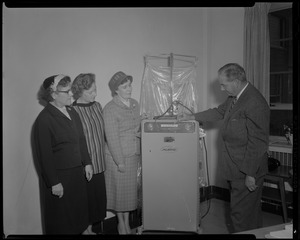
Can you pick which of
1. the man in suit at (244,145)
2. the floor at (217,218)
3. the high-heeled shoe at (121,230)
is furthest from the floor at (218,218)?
the high-heeled shoe at (121,230)

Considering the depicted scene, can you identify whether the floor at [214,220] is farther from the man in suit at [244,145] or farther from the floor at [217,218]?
the man in suit at [244,145]

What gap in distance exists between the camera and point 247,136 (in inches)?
81.2

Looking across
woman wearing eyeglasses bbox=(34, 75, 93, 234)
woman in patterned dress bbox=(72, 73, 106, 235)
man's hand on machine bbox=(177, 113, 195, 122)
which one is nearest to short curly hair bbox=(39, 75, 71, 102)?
woman wearing eyeglasses bbox=(34, 75, 93, 234)

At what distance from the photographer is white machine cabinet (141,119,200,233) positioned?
6.97 ft

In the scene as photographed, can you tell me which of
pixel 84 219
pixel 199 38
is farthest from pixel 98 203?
pixel 199 38

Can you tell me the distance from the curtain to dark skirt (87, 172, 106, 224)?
1442mm

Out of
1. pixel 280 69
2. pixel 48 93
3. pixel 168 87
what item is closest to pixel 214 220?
pixel 168 87

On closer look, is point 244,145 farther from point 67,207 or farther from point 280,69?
point 67,207

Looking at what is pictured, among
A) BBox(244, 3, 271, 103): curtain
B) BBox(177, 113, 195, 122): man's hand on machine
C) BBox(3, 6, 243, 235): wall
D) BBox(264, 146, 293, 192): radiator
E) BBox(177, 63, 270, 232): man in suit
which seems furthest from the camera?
BBox(264, 146, 293, 192): radiator

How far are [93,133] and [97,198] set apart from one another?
0.43 m

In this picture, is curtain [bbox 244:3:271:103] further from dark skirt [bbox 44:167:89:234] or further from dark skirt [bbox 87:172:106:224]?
dark skirt [bbox 44:167:89:234]

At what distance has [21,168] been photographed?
5.74ft

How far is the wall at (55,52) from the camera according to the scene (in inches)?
66.9

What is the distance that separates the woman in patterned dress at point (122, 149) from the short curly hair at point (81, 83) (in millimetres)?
156
